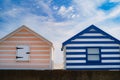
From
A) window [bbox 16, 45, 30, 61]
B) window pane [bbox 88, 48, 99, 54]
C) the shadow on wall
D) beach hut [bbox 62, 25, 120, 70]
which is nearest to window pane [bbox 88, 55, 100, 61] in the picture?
beach hut [bbox 62, 25, 120, 70]

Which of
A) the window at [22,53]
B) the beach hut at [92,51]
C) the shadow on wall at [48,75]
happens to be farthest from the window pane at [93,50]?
the shadow on wall at [48,75]

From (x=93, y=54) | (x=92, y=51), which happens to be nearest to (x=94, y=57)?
(x=93, y=54)

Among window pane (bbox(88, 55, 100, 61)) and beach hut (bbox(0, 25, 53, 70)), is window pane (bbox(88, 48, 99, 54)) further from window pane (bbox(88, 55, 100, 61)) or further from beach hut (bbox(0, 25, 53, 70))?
beach hut (bbox(0, 25, 53, 70))

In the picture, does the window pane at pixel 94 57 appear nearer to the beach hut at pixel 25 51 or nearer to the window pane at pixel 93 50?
the window pane at pixel 93 50

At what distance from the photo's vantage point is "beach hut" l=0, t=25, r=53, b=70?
17250 millimetres

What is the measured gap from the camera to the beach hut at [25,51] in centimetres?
1725

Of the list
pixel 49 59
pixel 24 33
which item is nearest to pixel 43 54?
pixel 49 59

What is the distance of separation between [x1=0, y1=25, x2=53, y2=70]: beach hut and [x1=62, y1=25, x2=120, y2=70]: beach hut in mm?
1620

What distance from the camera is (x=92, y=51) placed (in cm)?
1655

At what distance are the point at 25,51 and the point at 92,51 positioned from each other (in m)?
4.73

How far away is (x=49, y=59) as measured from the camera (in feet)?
56.7

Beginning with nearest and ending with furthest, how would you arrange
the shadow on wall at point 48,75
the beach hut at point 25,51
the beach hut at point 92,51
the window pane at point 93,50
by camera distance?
the shadow on wall at point 48,75 < the beach hut at point 92,51 < the window pane at point 93,50 < the beach hut at point 25,51

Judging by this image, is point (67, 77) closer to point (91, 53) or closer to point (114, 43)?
point (91, 53)

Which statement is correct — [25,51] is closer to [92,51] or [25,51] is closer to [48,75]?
[92,51]
